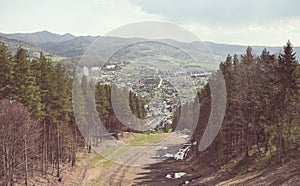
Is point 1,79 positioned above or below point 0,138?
above

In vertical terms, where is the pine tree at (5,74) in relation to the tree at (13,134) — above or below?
above

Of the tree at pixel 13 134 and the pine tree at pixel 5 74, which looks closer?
the tree at pixel 13 134

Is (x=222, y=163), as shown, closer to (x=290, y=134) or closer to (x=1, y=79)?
(x=290, y=134)

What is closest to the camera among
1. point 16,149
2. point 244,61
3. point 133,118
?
point 16,149

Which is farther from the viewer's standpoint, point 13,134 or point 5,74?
point 5,74

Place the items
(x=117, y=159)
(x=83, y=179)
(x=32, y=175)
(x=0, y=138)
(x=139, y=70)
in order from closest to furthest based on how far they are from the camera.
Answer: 1. (x=0, y=138)
2. (x=32, y=175)
3. (x=83, y=179)
4. (x=117, y=159)
5. (x=139, y=70)

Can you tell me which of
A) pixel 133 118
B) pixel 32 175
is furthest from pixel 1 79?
pixel 133 118

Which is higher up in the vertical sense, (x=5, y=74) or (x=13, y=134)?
(x=5, y=74)

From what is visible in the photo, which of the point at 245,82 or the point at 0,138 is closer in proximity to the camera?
the point at 0,138

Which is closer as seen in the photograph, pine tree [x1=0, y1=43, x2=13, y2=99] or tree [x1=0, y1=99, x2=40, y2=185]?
tree [x1=0, y1=99, x2=40, y2=185]

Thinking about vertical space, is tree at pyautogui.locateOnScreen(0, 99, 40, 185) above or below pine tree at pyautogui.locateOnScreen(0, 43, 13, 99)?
below

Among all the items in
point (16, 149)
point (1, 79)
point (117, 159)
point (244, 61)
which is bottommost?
point (117, 159)
